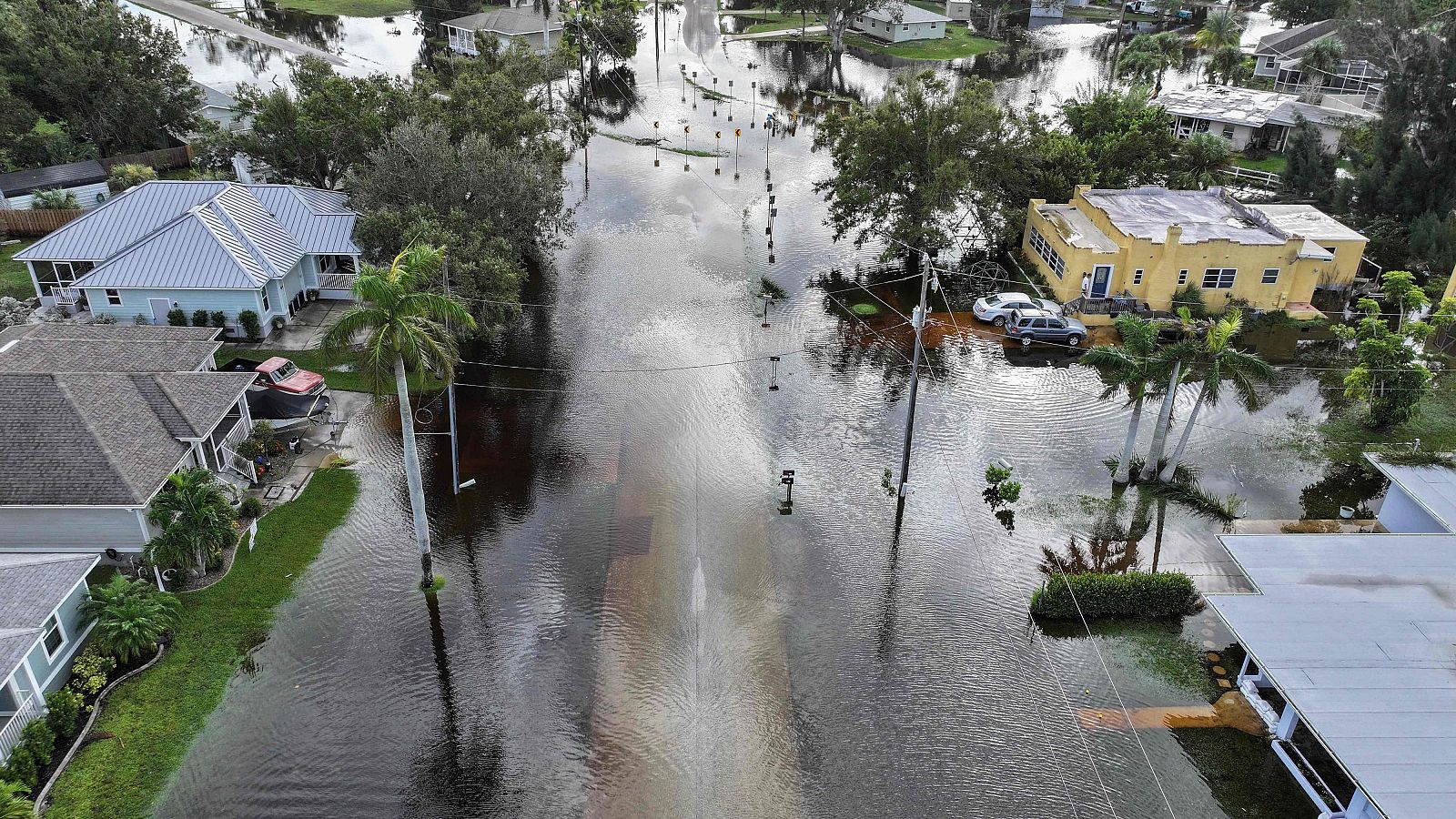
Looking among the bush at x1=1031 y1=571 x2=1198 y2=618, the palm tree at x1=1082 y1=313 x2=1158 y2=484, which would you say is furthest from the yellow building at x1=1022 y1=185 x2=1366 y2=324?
the bush at x1=1031 y1=571 x2=1198 y2=618

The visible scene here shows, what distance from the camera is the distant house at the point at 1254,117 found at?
70.7 metres

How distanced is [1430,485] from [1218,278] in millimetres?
19711

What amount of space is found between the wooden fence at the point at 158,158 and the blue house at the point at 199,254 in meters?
18.4

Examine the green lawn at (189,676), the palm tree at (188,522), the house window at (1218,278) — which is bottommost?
the green lawn at (189,676)

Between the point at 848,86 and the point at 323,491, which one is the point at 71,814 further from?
the point at 848,86

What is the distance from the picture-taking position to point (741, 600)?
93.9ft

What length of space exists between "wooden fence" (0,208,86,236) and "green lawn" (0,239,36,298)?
144 centimetres

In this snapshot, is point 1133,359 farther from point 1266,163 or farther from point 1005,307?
point 1266,163

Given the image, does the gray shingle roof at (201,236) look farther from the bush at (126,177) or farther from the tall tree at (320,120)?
the bush at (126,177)

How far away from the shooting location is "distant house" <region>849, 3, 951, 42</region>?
10719cm

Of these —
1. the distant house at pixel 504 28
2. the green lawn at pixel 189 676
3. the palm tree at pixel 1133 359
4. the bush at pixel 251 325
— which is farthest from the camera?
the distant house at pixel 504 28

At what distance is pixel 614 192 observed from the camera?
6269cm

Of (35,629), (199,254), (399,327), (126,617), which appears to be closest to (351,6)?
(199,254)

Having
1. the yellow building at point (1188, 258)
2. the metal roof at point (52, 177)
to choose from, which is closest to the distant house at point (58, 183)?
the metal roof at point (52, 177)
